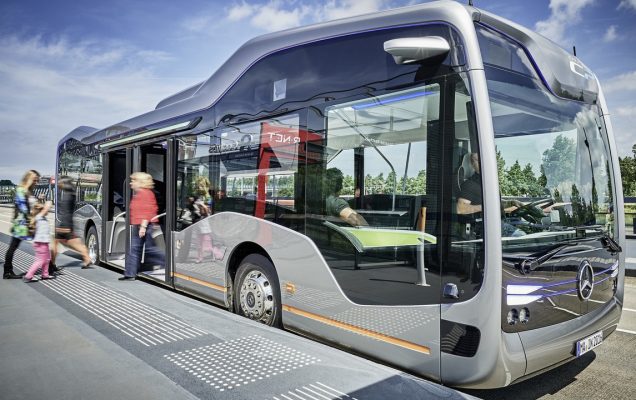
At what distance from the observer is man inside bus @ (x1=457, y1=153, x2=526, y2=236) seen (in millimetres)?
2980

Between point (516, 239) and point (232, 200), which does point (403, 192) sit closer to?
point (516, 239)

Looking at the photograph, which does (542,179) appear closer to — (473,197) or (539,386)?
(473,197)

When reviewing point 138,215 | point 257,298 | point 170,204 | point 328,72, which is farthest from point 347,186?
point 138,215

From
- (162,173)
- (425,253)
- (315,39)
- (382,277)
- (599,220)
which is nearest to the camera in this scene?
(425,253)

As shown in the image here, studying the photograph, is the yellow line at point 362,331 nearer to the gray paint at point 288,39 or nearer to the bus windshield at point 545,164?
the bus windshield at point 545,164

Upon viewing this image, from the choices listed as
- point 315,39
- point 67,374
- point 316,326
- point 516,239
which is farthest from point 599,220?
point 67,374

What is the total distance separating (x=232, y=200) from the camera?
5.14 metres

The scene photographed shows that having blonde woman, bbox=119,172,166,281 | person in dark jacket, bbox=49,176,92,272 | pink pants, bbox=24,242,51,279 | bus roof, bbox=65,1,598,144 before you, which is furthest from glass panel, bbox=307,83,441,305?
person in dark jacket, bbox=49,176,92,272

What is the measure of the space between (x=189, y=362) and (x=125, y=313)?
1657 mm

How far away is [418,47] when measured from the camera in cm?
313

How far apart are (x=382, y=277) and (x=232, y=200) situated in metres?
2.29

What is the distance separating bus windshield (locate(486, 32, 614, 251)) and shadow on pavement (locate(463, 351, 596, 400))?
4.07 ft

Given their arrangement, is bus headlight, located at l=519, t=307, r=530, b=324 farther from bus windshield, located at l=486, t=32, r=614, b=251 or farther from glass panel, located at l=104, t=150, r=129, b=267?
glass panel, located at l=104, t=150, r=129, b=267

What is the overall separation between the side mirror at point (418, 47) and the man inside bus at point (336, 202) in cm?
109
